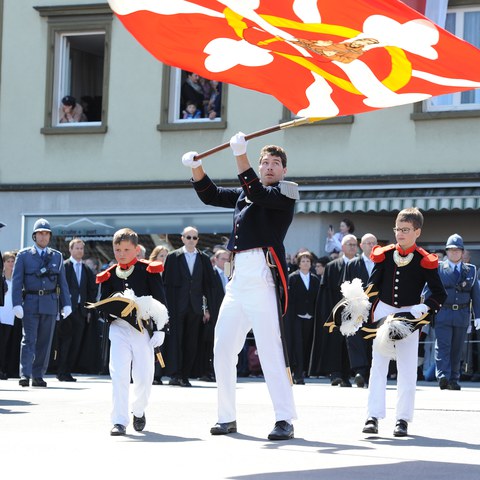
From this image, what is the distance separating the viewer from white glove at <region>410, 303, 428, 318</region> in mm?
10758

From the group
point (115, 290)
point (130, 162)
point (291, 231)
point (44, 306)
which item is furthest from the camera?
point (130, 162)

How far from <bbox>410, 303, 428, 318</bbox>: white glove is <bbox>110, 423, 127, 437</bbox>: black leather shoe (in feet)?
7.93

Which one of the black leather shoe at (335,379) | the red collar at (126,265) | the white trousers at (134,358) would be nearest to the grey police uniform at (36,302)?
the black leather shoe at (335,379)

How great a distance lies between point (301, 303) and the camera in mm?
20688

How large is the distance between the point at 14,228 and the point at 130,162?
9.43 feet

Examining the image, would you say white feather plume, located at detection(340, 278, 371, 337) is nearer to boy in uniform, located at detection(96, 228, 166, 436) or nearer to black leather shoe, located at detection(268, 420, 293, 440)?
black leather shoe, located at detection(268, 420, 293, 440)

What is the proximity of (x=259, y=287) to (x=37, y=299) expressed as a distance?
845cm

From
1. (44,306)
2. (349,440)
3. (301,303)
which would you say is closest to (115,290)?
(349,440)

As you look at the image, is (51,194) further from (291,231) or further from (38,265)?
(38,265)

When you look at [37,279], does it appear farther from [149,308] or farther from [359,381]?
[149,308]

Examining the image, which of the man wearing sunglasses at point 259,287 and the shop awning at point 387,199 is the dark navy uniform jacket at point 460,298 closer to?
the shop awning at point 387,199

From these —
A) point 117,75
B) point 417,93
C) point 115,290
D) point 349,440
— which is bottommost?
point 349,440

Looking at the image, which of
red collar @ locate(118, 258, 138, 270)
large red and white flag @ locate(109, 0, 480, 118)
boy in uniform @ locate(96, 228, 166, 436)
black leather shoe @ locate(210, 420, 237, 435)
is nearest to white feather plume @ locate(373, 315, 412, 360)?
black leather shoe @ locate(210, 420, 237, 435)

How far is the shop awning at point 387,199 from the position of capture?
24359 millimetres
